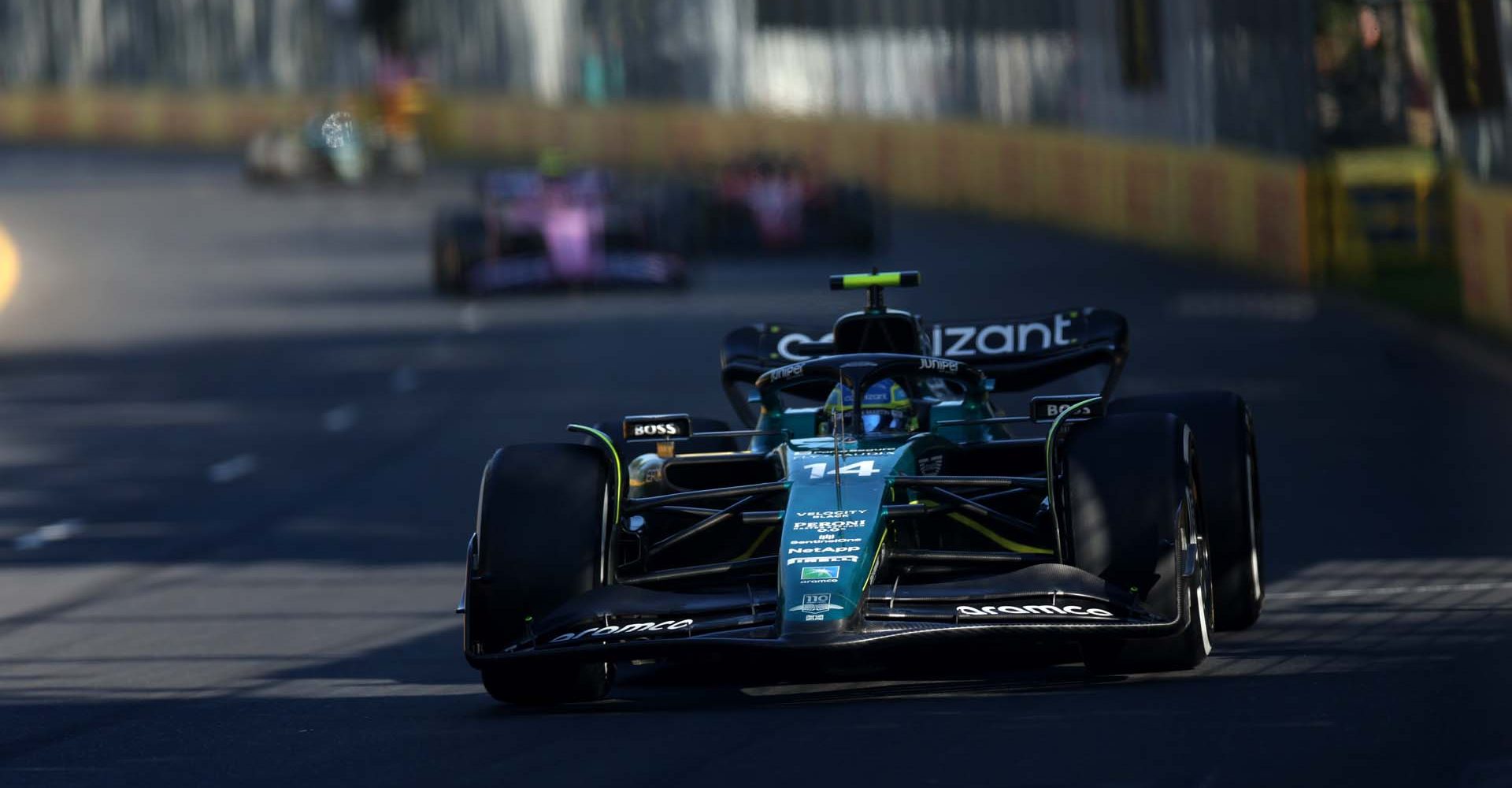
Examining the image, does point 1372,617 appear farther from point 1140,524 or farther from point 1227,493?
point 1140,524

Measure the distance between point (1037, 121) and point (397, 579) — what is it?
32459mm

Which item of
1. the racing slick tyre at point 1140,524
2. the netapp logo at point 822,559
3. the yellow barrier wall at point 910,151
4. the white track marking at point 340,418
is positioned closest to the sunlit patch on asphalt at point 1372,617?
the racing slick tyre at point 1140,524

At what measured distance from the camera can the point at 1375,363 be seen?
2223 centimetres

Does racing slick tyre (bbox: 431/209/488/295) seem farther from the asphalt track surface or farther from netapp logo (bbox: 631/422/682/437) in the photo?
netapp logo (bbox: 631/422/682/437)

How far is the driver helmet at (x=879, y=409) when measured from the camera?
10195 millimetres

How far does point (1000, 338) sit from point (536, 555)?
11.1 feet

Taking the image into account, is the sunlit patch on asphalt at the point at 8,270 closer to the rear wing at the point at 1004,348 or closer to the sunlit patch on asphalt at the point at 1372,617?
the rear wing at the point at 1004,348

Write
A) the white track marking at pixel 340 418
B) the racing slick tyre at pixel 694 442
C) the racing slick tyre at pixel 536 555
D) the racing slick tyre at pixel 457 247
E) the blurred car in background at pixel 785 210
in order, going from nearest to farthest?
the racing slick tyre at pixel 536 555
the racing slick tyre at pixel 694 442
the white track marking at pixel 340 418
the racing slick tyre at pixel 457 247
the blurred car in background at pixel 785 210

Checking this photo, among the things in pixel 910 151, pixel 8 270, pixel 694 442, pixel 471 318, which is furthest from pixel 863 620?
pixel 910 151

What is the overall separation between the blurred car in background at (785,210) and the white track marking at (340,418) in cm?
1370

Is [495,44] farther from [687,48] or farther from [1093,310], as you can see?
[1093,310]

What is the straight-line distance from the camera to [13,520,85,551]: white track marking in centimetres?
1580

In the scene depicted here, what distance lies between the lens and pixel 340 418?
22.0 m

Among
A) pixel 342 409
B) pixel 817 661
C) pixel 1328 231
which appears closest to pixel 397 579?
pixel 817 661
